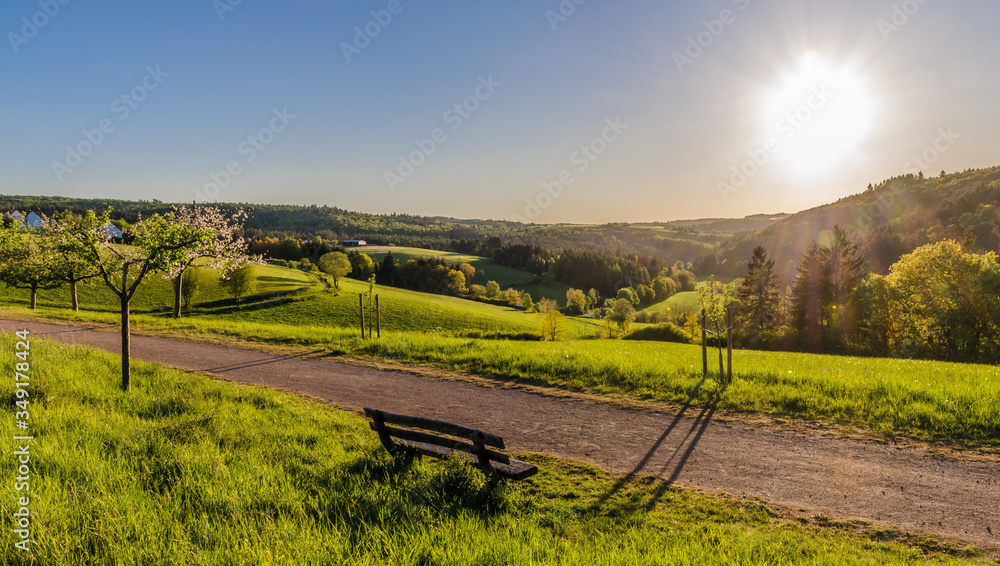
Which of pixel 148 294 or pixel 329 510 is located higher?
pixel 148 294

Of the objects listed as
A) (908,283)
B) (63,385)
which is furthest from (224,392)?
(908,283)

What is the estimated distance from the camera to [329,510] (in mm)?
5465

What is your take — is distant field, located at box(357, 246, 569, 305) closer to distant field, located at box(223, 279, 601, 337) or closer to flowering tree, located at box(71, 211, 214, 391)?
distant field, located at box(223, 279, 601, 337)

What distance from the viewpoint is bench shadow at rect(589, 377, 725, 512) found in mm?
7168

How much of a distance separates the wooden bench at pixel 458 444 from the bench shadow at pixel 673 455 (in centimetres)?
137

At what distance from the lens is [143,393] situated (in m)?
10.6

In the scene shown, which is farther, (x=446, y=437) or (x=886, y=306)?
(x=886, y=306)

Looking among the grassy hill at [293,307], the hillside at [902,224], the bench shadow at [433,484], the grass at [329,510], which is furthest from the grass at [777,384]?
the hillside at [902,224]

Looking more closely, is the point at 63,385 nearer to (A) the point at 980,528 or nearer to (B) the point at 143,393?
(B) the point at 143,393

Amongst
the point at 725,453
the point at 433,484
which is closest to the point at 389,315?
the point at 725,453

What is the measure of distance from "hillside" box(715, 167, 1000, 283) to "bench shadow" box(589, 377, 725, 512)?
59.8 metres

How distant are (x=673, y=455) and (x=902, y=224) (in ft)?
575

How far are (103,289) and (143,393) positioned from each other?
2311 inches

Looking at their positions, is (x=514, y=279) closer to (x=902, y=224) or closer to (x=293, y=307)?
(x=293, y=307)
